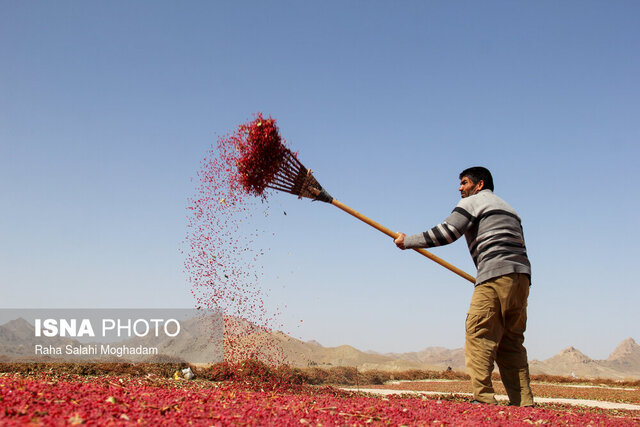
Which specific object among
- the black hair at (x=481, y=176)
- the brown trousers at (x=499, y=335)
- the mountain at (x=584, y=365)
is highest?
the black hair at (x=481, y=176)

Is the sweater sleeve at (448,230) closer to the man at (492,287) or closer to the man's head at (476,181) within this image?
the man at (492,287)

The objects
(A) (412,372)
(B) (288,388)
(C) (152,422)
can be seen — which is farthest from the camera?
(A) (412,372)

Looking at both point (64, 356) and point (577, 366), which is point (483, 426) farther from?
point (577, 366)

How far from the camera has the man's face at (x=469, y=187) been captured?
6.19 metres

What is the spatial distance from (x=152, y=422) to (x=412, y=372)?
14.9 meters

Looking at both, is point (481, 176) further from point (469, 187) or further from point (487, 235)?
point (487, 235)

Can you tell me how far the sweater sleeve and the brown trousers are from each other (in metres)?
0.70

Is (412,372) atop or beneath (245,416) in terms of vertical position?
beneath

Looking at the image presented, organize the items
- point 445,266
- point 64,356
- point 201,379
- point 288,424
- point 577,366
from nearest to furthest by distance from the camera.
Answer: point 288,424, point 445,266, point 201,379, point 64,356, point 577,366

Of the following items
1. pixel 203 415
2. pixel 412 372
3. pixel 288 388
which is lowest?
pixel 412 372

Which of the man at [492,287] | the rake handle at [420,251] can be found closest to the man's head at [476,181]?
the man at [492,287]

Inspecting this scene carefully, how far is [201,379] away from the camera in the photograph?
800 centimetres

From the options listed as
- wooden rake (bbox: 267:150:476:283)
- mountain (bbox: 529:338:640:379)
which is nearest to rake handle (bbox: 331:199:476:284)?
wooden rake (bbox: 267:150:476:283)

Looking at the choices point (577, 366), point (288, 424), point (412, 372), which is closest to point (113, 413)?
point (288, 424)
